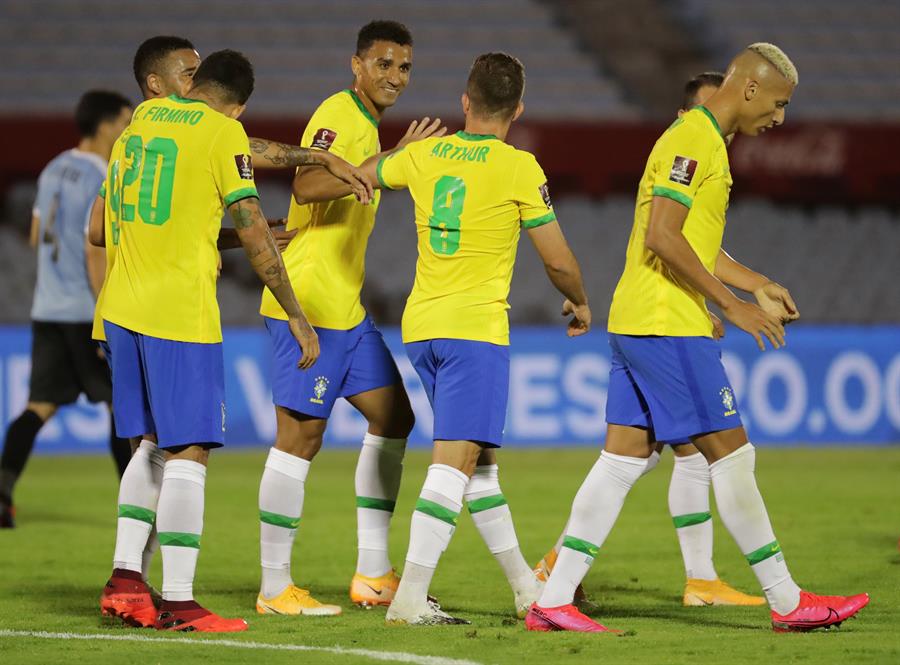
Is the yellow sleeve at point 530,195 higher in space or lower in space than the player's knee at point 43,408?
higher

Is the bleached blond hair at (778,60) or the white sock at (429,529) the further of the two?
the white sock at (429,529)

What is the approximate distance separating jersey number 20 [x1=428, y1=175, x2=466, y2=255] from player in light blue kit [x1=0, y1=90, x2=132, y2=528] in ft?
11.8

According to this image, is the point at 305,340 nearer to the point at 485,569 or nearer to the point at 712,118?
the point at 712,118

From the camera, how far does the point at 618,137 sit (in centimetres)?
1731

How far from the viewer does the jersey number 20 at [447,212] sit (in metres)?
5.34

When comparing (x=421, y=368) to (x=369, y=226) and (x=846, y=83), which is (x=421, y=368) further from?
(x=846, y=83)

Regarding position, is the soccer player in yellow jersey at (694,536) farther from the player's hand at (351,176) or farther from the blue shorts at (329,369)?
the player's hand at (351,176)

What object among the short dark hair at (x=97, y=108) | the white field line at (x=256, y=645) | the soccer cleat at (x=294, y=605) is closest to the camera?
the white field line at (x=256, y=645)

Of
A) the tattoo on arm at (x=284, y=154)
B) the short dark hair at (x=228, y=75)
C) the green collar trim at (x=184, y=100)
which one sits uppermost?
the short dark hair at (x=228, y=75)

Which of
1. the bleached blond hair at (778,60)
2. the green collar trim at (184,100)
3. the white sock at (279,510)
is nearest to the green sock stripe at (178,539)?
the white sock at (279,510)

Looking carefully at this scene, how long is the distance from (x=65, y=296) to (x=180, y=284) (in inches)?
143

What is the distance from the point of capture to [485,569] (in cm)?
696

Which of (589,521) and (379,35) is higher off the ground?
(379,35)

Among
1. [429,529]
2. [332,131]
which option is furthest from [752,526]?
[332,131]
